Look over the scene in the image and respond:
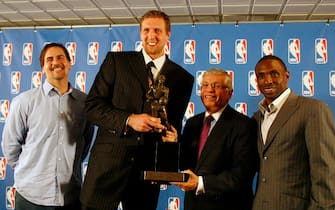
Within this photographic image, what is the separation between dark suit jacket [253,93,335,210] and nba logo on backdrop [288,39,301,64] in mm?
1410

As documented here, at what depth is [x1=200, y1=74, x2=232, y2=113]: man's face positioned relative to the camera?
71.4 inches

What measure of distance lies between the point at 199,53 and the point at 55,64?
1.45 metres

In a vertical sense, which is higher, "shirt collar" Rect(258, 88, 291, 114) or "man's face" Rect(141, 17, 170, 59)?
"man's face" Rect(141, 17, 170, 59)

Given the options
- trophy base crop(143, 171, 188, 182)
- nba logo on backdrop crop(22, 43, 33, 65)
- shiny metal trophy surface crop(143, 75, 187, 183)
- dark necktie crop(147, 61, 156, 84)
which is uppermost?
nba logo on backdrop crop(22, 43, 33, 65)

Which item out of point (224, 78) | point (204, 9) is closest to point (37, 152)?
point (224, 78)

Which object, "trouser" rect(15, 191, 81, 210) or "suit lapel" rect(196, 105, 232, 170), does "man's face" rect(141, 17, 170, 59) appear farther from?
"trouser" rect(15, 191, 81, 210)

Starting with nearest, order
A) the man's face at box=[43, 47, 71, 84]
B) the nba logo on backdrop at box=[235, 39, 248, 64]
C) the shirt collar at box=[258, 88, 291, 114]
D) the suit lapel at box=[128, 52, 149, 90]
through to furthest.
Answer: the suit lapel at box=[128, 52, 149, 90] → the shirt collar at box=[258, 88, 291, 114] → the man's face at box=[43, 47, 71, 84] → the nba logo on backdrop at box=[235, 39, 248, 64]

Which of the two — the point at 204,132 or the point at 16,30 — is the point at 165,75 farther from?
the point at 16,30

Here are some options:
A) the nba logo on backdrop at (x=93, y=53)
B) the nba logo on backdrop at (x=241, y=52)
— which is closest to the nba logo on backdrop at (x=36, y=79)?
the nba logo on backdrop at (x=93, y=53)

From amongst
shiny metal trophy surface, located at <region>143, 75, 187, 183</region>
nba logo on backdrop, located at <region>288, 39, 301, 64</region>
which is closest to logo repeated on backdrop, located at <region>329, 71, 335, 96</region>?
nba logo on backdrop, located at <region>288, 39, 301, 64</region>

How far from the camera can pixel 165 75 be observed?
1646 millimetres

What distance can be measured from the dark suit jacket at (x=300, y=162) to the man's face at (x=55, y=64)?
1.07m

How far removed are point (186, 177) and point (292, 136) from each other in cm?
51

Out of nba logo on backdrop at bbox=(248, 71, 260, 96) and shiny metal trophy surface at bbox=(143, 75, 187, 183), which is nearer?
shiny metal trophy surface at bbox=(143, 75, 187, 183)
